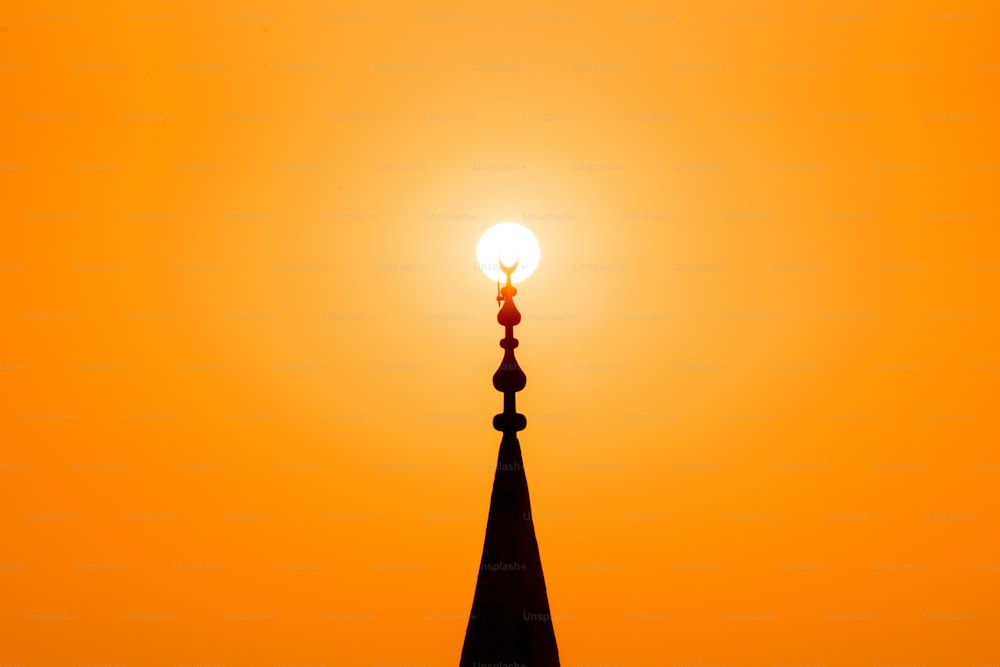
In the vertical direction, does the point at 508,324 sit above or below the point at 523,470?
above

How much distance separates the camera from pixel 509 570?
964 centimetres

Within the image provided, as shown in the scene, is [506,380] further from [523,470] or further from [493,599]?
[493,599]

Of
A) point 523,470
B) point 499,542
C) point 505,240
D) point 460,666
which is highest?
point 505,240

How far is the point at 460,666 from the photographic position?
31.6 feet

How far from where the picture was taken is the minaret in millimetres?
9484

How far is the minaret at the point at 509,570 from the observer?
31.1ft

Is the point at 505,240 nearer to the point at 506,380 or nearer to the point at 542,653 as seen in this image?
the point at 506,380

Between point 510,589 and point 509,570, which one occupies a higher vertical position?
point 509,570

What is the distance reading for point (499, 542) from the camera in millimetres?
9742

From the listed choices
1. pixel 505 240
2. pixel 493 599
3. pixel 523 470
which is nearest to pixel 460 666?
pixel 493 599

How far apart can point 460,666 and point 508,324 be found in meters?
3.24

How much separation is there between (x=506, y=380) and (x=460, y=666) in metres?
2.72

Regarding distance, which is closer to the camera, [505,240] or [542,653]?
[542,653]

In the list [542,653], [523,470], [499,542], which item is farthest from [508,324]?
[542,653]
